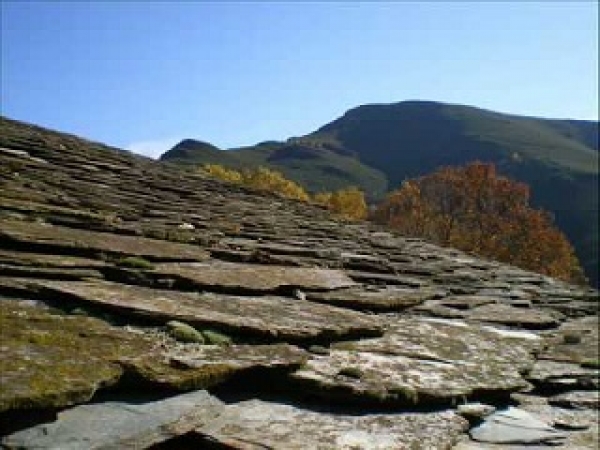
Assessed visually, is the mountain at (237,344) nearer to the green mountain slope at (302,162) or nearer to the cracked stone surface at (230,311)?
the cracked stone surface at (230,311)

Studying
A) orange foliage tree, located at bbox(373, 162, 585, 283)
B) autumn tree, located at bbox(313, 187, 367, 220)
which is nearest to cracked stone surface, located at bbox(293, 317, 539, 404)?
orange foliage tree, located at bbox(373, 162, 585, 283)

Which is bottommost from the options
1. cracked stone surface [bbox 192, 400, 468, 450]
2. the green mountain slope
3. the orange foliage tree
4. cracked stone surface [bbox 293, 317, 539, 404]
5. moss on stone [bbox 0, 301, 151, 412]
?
cracked stone surface [bbox 192, 400, 468, 450]

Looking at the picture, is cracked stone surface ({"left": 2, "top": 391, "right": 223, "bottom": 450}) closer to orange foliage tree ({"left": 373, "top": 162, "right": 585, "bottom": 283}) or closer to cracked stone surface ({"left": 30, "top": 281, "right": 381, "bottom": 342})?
cracked stone surface ({"left": 30, "top": 281, "right": 381, "bottom": 342})

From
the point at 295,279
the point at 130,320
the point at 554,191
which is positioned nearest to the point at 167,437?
the point at 130,320

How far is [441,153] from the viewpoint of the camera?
505 feet

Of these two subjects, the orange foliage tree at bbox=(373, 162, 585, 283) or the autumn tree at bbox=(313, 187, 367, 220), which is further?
the autumn tree at bbox=(313, 187, 367, 220)

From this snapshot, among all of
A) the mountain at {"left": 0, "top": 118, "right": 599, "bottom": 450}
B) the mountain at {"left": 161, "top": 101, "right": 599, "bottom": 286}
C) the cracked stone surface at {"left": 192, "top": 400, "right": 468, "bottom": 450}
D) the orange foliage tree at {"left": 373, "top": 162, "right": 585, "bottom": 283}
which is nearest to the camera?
the mountain at {"left": 0, "top": 118, "right": 599, "bottom": 450}

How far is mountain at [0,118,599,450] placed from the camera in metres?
1.86

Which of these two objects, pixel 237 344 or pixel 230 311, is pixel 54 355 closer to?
pixel 237 344

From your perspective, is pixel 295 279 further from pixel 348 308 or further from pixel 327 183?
pixel 327 183

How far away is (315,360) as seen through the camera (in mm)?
2592

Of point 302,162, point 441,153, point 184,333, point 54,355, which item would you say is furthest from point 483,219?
point 441,153

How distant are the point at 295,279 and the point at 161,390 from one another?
2.04 m

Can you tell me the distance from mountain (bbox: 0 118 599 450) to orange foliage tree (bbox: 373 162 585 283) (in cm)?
3713
